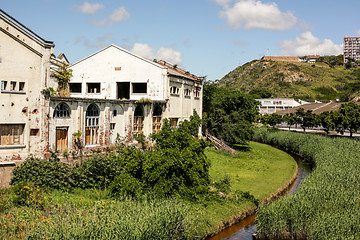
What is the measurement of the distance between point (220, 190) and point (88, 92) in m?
21.4

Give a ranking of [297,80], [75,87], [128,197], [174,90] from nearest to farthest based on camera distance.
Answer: [128,197], [174,90], [75,87], [297,80]

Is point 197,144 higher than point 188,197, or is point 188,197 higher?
point 197,144

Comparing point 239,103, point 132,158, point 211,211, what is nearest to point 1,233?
point 132,158

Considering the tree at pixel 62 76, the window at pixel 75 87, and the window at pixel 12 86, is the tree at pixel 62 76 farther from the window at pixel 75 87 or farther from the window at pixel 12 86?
the window at pixel 12 86

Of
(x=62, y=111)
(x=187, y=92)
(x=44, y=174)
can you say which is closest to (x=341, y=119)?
(x=187, y=92)

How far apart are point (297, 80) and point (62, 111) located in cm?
14472

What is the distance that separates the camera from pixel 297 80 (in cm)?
15438

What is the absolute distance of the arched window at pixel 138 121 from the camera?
108 ft

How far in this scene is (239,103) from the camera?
2003 inches

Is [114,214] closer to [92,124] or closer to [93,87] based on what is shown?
[92,124]

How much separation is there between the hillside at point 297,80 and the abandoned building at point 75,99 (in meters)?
105

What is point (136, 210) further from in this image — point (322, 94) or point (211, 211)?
point (322, 94)

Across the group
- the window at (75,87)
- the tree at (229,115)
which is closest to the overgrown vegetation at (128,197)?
the window at (75,87)

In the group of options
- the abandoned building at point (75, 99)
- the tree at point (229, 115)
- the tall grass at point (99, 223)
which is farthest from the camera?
the tree at point (229, 115)
